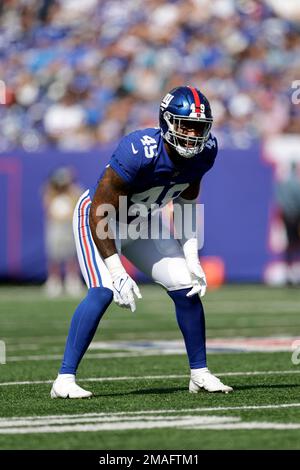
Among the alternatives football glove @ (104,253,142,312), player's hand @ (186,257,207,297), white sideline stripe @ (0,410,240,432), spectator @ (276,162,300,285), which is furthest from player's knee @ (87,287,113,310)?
spectator @ (276,162,300,285)

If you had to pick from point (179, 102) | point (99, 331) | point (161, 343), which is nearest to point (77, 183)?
point (99, 331)

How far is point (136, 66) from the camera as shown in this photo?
56.0 feet

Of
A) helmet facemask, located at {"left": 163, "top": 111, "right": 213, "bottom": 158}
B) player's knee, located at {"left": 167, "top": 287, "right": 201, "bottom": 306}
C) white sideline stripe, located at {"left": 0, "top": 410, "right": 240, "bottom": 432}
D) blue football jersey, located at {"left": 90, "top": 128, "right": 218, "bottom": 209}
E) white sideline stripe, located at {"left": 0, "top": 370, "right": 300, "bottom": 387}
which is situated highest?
helmet facemask, located at {"left": 163, "top": 111, "right": 213, "bottom": 158}

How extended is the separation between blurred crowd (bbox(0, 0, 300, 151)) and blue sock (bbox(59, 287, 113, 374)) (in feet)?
35.8

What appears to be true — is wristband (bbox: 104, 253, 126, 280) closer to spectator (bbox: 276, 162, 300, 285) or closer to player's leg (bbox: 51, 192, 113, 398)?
player's leg (bbox: 51, 192, 113, 398)

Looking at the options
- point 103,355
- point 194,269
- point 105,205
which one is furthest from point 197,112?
point 103,355

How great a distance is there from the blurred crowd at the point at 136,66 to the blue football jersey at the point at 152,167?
34.7ft

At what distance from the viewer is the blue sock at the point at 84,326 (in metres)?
5.39

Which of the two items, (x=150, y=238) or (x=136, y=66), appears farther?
(x=136, y=66)

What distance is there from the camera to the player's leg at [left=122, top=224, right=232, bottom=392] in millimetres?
5586

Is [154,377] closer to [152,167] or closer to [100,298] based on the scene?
[100,298]

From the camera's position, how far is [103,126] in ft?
55.0

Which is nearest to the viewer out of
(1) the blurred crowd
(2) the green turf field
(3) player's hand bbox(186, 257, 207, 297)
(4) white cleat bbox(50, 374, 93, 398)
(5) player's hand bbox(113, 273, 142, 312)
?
(2) the green turf field

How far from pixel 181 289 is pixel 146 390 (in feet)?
1.86
